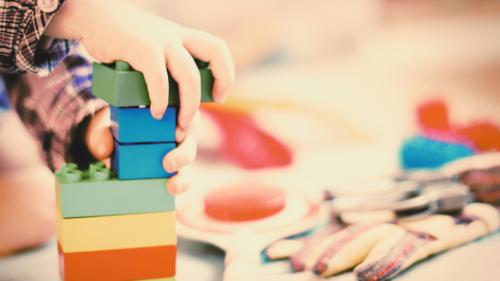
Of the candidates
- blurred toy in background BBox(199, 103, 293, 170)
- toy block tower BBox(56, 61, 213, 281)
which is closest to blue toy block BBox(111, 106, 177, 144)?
toy block tower BBox(56, 61, 213, 281)

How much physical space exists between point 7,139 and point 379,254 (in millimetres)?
624

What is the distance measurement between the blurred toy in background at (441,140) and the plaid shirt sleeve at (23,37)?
60 cm

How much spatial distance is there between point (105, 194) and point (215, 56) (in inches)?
6.3

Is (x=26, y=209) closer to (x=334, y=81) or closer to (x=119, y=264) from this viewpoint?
(x=119, y=264)

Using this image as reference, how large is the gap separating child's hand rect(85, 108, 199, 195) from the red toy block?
0.06 metres

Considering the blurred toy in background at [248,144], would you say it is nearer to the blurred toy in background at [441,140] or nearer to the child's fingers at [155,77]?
the blurred toy in background at [441,140]

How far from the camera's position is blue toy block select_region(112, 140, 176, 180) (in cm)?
58

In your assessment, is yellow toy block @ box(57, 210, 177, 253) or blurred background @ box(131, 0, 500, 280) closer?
yellow toy block @ box(57, 210, 177, 253)

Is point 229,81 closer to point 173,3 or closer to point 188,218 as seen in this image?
point 188,218

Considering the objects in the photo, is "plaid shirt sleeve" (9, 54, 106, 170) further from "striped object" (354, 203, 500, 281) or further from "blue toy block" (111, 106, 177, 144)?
"striped object" (354, 203, 500, 281)

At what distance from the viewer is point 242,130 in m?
1.18

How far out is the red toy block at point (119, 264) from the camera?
1.92ft

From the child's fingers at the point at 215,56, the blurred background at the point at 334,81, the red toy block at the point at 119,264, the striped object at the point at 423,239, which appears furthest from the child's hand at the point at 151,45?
the blurred background at the point at 334,81

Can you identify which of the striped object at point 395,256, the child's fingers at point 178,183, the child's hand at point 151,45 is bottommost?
the striped object at point 395,256
